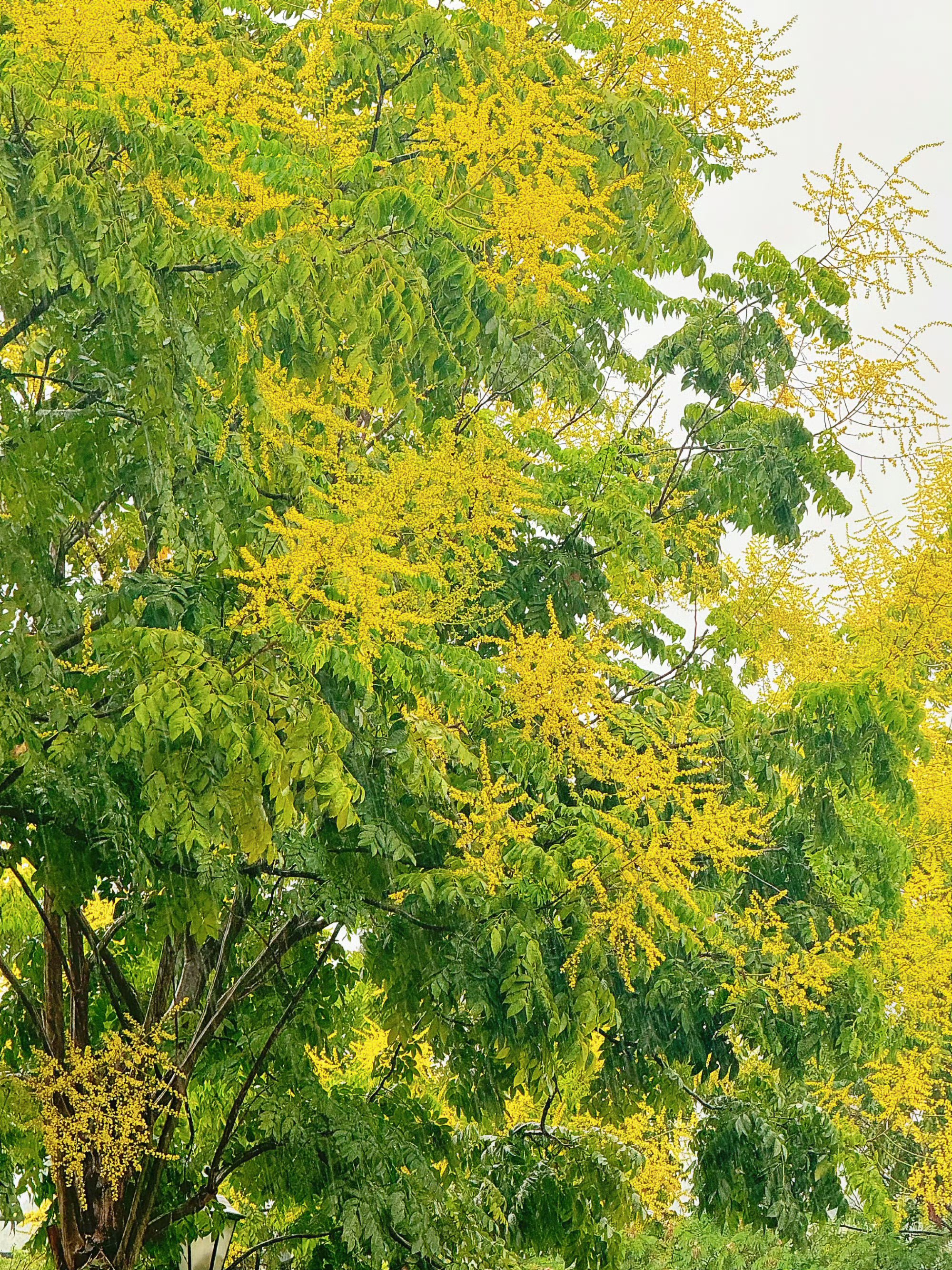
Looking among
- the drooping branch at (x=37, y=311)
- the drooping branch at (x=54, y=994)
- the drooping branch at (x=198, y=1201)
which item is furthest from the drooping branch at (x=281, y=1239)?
the drooping branch at (x=37, y=311)

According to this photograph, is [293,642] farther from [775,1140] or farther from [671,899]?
[775,1140]

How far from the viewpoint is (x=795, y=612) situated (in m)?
6.16

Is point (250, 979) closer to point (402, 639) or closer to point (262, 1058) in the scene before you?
point (262, 1058)

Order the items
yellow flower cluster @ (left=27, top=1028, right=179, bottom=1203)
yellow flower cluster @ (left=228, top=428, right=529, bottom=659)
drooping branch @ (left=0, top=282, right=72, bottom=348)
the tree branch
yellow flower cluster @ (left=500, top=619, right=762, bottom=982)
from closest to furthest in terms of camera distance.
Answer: yellow flower cluster @ (left=228, top=428, right=529, bottom=659), drooping branch @ (left=0, top=282, right=72, bottom=348), yellow flower cluster @ (left=500, top=619, right=762, bottom=982), yellow flower cluster @ (left=27, top=1028, right=179, bottom=1203), the tree branch

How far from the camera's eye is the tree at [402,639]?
11.9 feet

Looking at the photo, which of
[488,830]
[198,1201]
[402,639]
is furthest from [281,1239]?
[402,639]

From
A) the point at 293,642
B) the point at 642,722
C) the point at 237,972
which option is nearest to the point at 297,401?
the point at 293,642

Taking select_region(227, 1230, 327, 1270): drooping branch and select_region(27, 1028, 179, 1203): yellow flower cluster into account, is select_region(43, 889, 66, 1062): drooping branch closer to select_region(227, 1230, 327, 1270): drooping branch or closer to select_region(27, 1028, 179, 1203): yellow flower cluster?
select_region(27, 1028, 179, 1203): yellow flower cluster

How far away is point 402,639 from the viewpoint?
4.00 meters

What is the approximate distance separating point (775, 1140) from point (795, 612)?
83.5 inches

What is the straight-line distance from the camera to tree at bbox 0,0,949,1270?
11.9 feet

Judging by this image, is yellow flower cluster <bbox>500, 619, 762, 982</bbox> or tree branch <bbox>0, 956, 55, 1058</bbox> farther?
tree branch <bbox>0, 956, 55, 1058</bbox>

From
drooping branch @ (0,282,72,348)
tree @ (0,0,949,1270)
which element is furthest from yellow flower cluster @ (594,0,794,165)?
drooping branch @ (0,282,72,348)

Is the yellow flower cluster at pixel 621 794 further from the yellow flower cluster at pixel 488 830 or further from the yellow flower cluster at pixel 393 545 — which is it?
the yellow flower cluster at pixel 393 545
